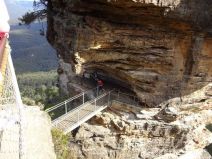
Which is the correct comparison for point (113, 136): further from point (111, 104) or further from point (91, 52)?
point (91, 52)

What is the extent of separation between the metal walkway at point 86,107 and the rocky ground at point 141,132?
420 mm

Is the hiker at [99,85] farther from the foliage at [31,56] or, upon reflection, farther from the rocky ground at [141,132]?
the foliage at [31,56]

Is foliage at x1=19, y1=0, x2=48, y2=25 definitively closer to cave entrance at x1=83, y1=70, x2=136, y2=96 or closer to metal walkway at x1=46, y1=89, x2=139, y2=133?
cave entrance at x1=83, y1=70, x2=136, y2=96

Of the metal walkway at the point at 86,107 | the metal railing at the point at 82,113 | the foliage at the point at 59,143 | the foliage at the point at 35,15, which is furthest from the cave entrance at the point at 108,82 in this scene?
the foliage at the point at 59,143

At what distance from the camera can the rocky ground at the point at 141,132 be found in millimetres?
16094

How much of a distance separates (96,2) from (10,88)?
9376 millimetres

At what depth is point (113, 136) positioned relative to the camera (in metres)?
16.6

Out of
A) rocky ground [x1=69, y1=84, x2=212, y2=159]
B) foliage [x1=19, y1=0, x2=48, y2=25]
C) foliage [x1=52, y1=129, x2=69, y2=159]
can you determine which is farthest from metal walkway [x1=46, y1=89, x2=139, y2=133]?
foliage [x1=19, y1=0, x2=48, y2=25]

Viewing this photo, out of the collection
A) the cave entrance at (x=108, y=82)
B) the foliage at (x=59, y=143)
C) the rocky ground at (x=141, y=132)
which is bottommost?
the rocky ground at (x=141, y=132)

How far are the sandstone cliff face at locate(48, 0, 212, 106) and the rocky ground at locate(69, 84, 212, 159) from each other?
768 mm

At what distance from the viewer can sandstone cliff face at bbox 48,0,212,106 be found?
44.7ft

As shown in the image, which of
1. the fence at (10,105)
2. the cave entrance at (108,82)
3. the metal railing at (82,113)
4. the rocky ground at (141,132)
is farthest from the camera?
the cave entrance at (108,82)

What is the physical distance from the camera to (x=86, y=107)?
15.5 metres

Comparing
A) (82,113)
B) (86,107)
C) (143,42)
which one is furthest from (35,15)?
(143,42)
